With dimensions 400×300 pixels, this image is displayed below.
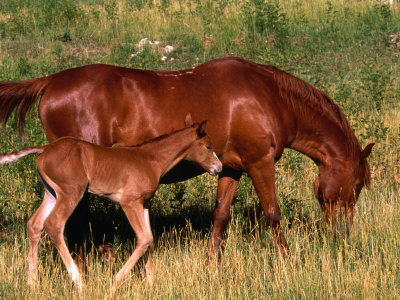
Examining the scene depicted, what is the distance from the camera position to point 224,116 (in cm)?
589

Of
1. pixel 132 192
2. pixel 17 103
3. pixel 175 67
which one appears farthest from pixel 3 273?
pixel 175 67

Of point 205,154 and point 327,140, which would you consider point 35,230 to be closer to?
point 205,154

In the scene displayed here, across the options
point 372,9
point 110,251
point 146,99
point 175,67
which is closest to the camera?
point 146,99

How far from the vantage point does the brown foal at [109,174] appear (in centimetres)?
495

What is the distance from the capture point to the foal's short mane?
6.16 meters

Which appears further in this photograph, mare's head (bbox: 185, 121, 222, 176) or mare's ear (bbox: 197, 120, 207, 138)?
mare's head (bbox: 185, 121, 222, 176)

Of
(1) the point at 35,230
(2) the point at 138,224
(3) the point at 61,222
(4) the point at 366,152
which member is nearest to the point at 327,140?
(4) the point at 366,152

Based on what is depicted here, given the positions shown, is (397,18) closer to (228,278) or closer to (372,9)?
(372,9)

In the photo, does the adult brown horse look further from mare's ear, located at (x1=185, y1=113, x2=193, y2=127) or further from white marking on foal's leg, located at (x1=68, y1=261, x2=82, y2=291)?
white marking on foal's leg, located at (x1=68, y1=261, x2=82, y2=291)

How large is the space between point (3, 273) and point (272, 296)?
2306 millimetres

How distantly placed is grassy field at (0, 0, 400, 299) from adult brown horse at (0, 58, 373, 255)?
1.42 feet

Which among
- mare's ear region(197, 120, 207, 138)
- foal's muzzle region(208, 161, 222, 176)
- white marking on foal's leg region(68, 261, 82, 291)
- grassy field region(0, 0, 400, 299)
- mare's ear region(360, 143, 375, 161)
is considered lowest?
grassy field region(0, 0, 400, 299)

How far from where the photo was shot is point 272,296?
4.78 metres

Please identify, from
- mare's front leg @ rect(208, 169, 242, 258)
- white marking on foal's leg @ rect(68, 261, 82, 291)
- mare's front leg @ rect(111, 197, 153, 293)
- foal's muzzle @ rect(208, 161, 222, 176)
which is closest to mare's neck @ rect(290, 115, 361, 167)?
mare's front leg @ rect(208, 169, 242, 258)
